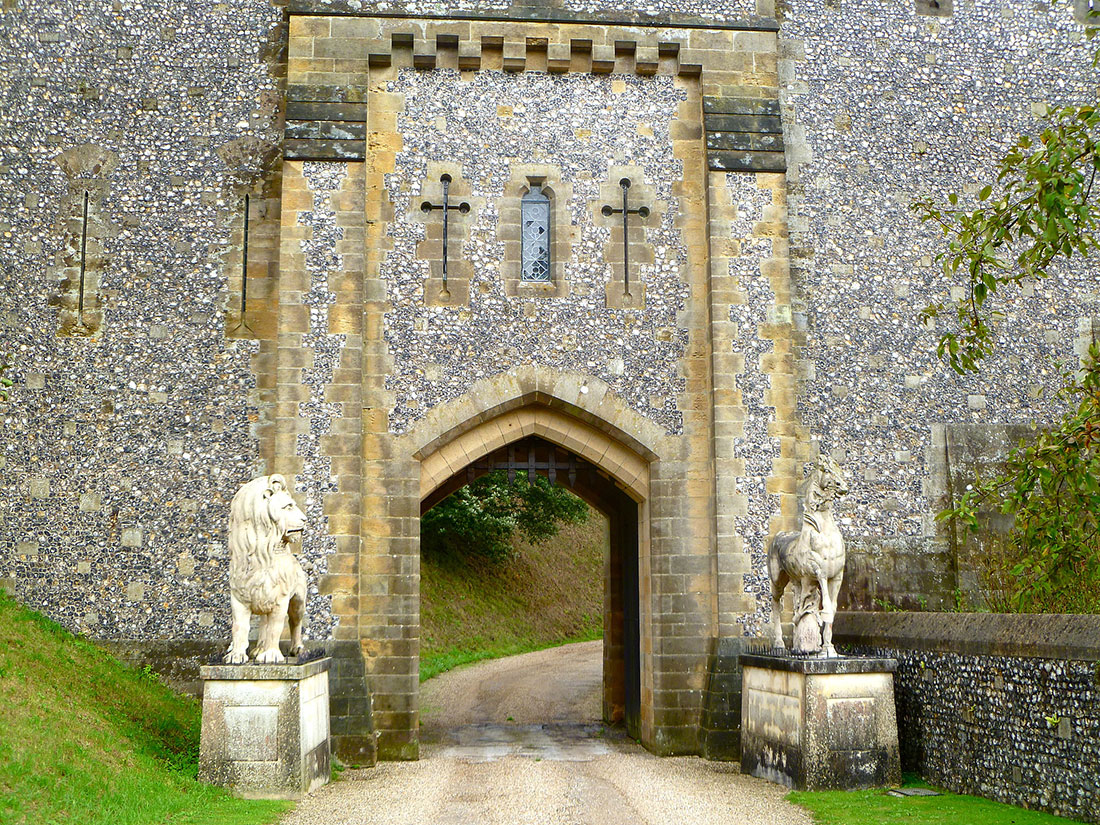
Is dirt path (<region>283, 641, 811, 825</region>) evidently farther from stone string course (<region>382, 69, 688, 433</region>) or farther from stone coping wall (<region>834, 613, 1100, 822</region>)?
stone string course (<region>382, 69, 688, 433</region>)

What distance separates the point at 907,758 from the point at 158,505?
754cm

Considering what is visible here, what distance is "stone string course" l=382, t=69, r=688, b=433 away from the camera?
10883mm

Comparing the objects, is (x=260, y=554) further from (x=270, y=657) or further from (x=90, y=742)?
(x=90, y=742)

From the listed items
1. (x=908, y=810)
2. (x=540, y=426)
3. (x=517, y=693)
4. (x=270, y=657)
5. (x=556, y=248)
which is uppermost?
(x=556, y=248)

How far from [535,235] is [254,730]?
577cm

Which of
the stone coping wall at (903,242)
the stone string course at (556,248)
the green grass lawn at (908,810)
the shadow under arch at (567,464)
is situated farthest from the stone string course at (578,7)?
the green grass lawn at (908,810)

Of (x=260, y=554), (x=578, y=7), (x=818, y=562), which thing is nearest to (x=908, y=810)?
(x=818, y=562)

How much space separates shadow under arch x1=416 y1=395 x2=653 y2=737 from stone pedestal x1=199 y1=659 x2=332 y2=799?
3.17 m

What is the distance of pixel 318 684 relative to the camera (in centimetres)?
880

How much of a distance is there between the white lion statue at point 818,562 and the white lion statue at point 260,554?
3.89m

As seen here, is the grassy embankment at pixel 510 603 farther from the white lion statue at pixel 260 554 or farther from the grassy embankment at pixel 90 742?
the white lion statue at pixel 260 554

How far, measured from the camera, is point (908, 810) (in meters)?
7.25

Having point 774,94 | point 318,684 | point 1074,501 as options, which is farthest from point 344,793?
point 774,94

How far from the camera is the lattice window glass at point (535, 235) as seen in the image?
1128 cm
